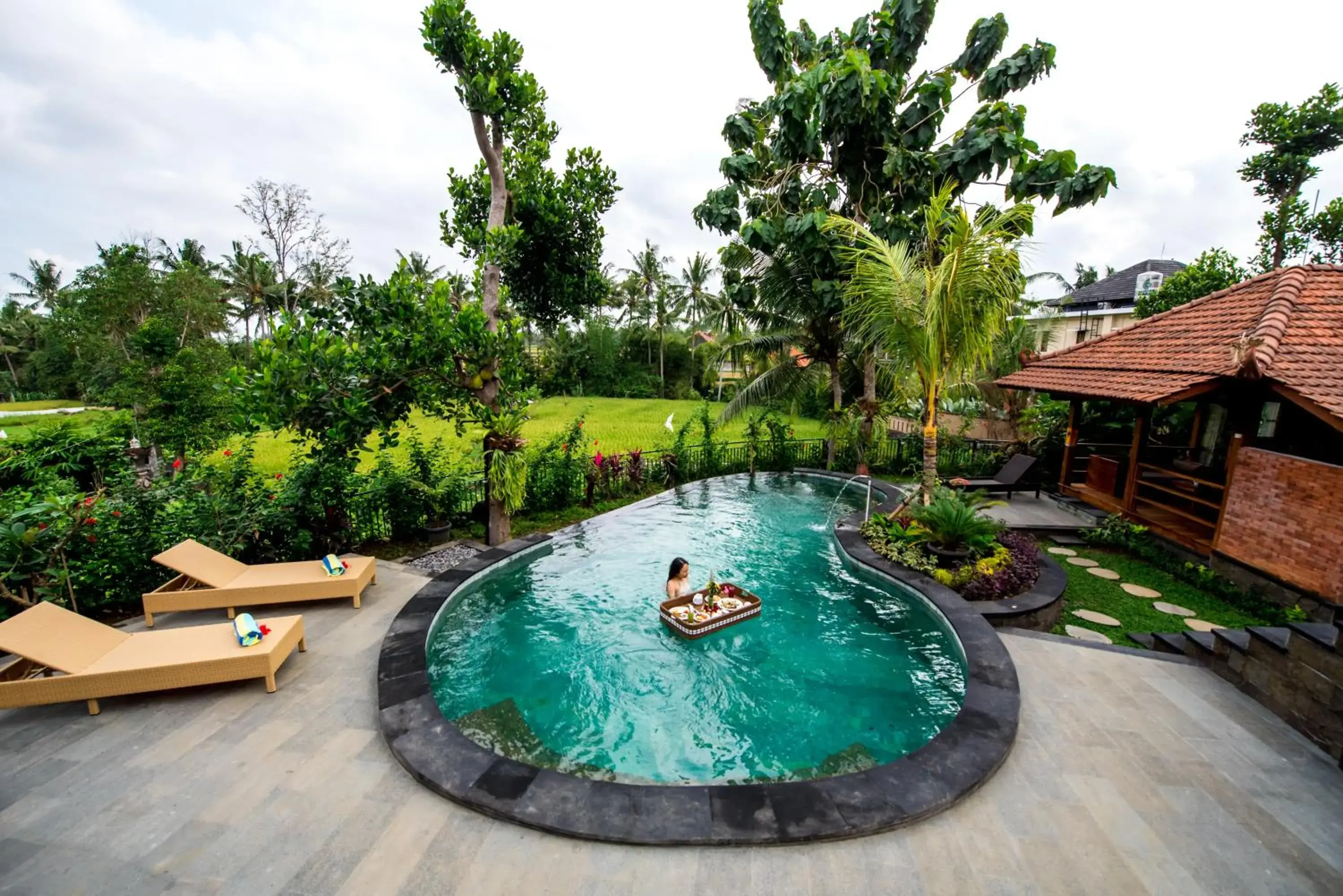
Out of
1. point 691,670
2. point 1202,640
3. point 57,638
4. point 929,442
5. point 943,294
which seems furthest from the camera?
point 929,442

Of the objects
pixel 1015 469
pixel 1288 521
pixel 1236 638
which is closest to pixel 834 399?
pixel 1015 469

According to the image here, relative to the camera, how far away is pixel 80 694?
455 centimetres

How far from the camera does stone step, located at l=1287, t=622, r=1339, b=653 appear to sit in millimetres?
4211

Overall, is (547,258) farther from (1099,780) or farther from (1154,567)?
(1154,567)

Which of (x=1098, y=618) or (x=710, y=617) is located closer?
(x=710, y=617)

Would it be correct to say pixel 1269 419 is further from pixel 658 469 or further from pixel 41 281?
pixel 41 281

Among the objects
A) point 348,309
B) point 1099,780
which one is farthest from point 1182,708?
point 348,309

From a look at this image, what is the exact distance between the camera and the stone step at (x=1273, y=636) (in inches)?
182

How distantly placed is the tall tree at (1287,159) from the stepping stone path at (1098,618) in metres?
27.4

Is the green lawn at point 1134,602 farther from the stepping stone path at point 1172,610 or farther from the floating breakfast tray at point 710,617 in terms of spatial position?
the floating breakfast tray at point 710,617

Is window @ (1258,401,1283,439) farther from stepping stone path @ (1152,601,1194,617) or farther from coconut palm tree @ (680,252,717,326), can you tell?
coconut palm tree @ (680,252,717,326)

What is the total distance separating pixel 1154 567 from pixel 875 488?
5526 millimetres

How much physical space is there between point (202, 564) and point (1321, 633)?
11.6m

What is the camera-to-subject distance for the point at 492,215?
8516 millimetres
